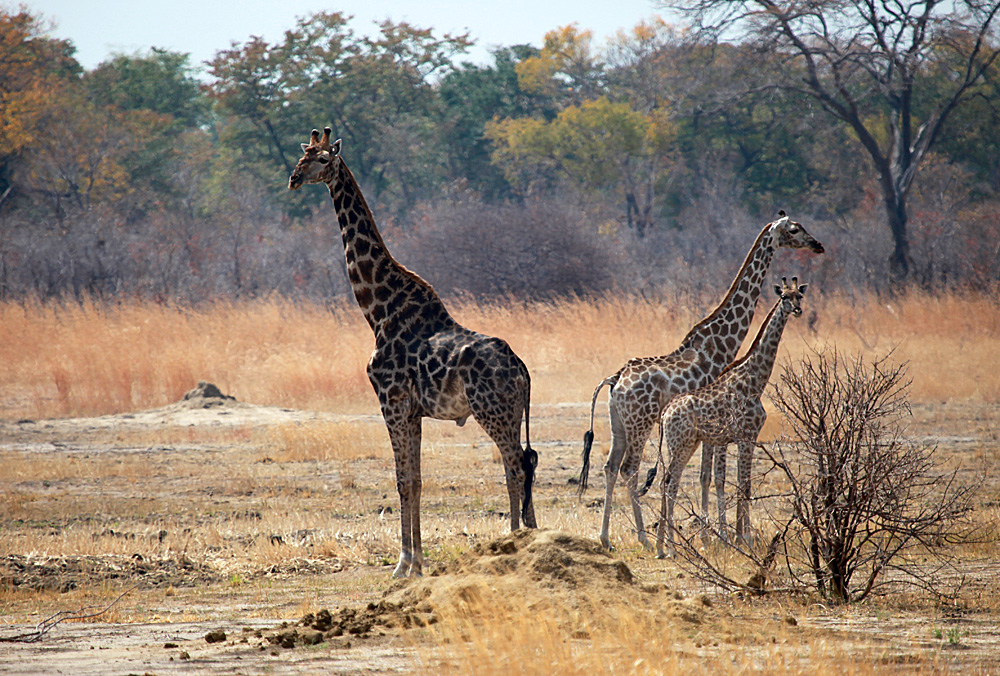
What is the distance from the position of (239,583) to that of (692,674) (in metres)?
3.86

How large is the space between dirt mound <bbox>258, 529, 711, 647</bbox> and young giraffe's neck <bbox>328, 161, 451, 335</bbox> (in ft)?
6.85

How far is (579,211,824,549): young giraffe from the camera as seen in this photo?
799cm

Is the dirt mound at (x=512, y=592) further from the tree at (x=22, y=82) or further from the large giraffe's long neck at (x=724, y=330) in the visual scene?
the tree at (x=22, y=82)

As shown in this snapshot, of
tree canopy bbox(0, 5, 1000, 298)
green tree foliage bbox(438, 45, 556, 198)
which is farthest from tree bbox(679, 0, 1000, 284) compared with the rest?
green tree foliage bbox(438, 45, 556, 198)

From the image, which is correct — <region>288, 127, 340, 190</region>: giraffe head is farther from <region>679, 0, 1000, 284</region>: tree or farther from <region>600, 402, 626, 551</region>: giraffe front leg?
<region>679, 0, 1000, 284</region>: tree

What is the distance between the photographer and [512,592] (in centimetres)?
566

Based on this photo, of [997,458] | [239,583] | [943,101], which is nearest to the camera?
[239,583]

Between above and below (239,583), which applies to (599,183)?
above

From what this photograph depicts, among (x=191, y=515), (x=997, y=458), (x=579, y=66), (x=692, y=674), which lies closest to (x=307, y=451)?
(x=191, y=515)

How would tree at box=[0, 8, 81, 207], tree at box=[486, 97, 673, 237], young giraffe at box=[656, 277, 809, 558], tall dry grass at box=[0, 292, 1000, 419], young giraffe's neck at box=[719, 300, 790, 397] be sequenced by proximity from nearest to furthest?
young giraffe at box=[656, 277, 809, 558]
young giraffe's neck at box=[719, 300, 790, 397]
tall dry grass at box=[0, 292, 1000, 419]
tree at box=[0, 8, 81, 207]
tree at box=[486, 97, 673, 237]

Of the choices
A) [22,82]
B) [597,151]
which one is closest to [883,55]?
[597,151]

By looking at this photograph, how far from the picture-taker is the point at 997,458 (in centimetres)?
1133

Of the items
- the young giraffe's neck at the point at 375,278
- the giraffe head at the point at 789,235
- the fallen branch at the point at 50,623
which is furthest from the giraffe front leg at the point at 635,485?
the fallen branch at the point at 50,623

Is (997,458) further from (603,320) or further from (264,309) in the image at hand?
(264,309)
